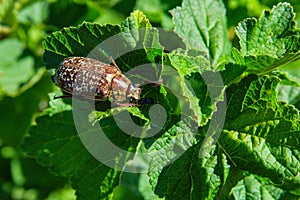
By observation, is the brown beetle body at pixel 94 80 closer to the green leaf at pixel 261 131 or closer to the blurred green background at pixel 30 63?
the green leaf at pixel 261 131

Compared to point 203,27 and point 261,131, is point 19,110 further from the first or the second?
point 261,131

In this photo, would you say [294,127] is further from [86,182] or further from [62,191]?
[62,191]

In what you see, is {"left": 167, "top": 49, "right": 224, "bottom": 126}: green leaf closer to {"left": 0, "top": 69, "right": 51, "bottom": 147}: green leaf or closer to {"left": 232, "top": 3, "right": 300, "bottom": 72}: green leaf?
{"left": 232, "top": 3, "right": 300, "bottom": 72}: green leaf

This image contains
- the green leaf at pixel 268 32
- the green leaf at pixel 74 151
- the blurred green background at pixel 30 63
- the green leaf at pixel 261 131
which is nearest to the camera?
the green leaf at pixel 261 131

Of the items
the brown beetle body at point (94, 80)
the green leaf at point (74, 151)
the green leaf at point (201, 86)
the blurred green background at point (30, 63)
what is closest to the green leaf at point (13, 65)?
the blurred green background at point (30, 63)

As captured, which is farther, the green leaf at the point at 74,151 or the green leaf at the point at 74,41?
the green leaf at the point at 74,151

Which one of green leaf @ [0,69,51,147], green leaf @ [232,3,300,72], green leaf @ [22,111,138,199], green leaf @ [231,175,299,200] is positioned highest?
green leaf @ [232,3,300,72]

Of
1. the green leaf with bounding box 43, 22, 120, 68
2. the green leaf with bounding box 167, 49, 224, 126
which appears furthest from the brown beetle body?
the green leaf with bounding box 167, 49, 224, 126
